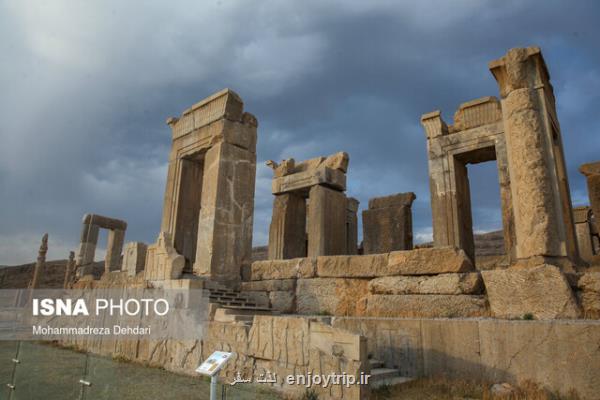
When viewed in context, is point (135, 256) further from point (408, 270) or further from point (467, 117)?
point (408, 270)

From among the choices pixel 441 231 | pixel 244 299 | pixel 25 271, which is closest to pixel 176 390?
pixel 244 299

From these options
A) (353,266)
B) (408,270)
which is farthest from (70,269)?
(408,270)

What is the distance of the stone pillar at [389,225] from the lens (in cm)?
1320

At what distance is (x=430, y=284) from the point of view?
6219 mm

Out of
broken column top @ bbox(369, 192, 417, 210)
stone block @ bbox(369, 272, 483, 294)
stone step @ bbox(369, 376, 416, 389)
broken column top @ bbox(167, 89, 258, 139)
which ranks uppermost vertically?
broken column top @ bbox(167, 89, 258, 139)

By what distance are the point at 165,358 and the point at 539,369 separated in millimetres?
5570

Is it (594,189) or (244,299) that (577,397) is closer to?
(244,299)

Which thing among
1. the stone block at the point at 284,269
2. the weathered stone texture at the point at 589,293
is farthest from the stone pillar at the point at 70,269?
the weathered stone texture at the point at 589,293

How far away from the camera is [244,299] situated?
8.24m

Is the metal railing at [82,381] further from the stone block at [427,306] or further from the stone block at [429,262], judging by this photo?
the stone block at [429,262]

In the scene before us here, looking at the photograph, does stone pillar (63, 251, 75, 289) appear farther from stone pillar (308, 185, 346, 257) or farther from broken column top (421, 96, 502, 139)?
broken column top (421, 96, 502, 139)

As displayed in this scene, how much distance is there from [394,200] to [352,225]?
147 inches

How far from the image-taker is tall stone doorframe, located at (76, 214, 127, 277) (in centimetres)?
2044

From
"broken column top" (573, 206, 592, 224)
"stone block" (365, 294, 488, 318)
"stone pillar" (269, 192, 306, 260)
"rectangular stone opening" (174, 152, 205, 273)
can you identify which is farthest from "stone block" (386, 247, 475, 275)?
"broken column top" (573, 206, 592, 224)
